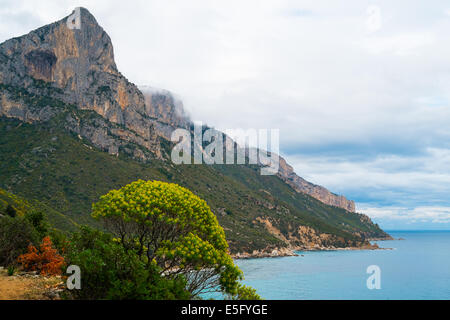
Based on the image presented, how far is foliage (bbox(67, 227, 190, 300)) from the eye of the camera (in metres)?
14.0

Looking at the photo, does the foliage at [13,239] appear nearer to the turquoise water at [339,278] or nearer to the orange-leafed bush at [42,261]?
the orange-leafed bush at [42,261]

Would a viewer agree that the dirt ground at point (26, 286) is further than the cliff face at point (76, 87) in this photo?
No

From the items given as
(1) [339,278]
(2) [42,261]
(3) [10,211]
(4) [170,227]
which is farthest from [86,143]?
(4) [170,227]

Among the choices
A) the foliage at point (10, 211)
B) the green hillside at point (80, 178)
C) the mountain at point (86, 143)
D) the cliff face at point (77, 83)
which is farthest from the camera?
the cliff face at point (77, 83)

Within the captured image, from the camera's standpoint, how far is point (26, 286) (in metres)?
15.6

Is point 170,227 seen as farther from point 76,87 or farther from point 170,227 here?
point 76,87

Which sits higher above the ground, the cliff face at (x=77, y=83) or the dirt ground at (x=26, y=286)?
the cliff face at (x=77, y=83)

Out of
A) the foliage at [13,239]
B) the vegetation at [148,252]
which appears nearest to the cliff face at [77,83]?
the foliage at [13,239]

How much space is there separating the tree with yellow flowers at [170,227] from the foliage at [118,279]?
1.31 m

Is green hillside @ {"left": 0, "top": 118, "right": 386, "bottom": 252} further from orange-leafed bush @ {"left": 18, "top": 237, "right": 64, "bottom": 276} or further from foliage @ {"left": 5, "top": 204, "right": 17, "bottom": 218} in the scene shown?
orange-leafed bush @ {"left": 18, "top": 237, "right": 64, "bottom": 276}

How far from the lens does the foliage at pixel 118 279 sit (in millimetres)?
13961
